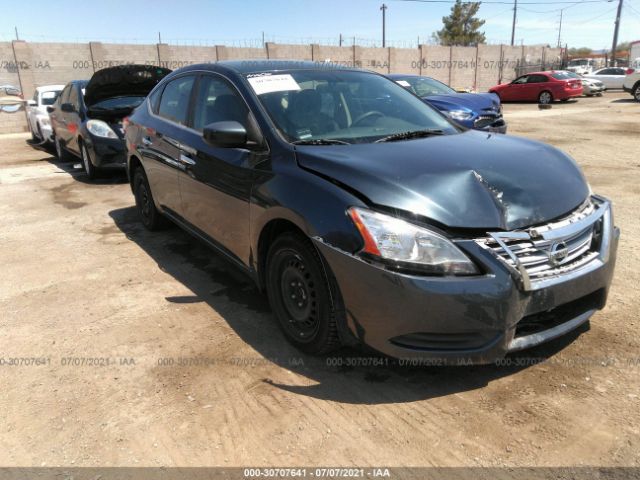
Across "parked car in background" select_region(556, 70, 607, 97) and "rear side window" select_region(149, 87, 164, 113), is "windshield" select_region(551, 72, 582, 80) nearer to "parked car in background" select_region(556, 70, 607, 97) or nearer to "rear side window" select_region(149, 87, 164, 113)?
"parked car in background" select_region(556, 70, 607, 97)

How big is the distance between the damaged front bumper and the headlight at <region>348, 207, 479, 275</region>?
47 millimetres

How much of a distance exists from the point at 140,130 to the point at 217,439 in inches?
148

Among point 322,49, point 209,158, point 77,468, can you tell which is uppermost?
point 322,49

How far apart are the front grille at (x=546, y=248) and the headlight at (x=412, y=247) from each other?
6.2 inches

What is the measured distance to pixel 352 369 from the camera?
116 inches

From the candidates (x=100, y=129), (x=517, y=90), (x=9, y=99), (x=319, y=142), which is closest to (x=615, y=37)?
(x=517, y=90)

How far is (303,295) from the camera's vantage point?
297 centimetres

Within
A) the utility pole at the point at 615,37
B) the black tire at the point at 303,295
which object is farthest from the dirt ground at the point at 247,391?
the utility pole at the point at 615,37

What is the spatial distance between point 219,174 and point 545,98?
950 inches

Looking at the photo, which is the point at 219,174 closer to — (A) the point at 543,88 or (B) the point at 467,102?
(B) the point at 467,102

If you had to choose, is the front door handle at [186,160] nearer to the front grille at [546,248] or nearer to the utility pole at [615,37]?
the front grille at [546,248]

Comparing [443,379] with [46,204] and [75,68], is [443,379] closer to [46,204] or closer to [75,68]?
[46,204]

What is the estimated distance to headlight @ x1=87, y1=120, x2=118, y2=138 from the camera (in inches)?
317

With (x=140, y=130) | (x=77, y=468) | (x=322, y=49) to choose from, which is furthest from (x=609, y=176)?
(x=322, y=49)
